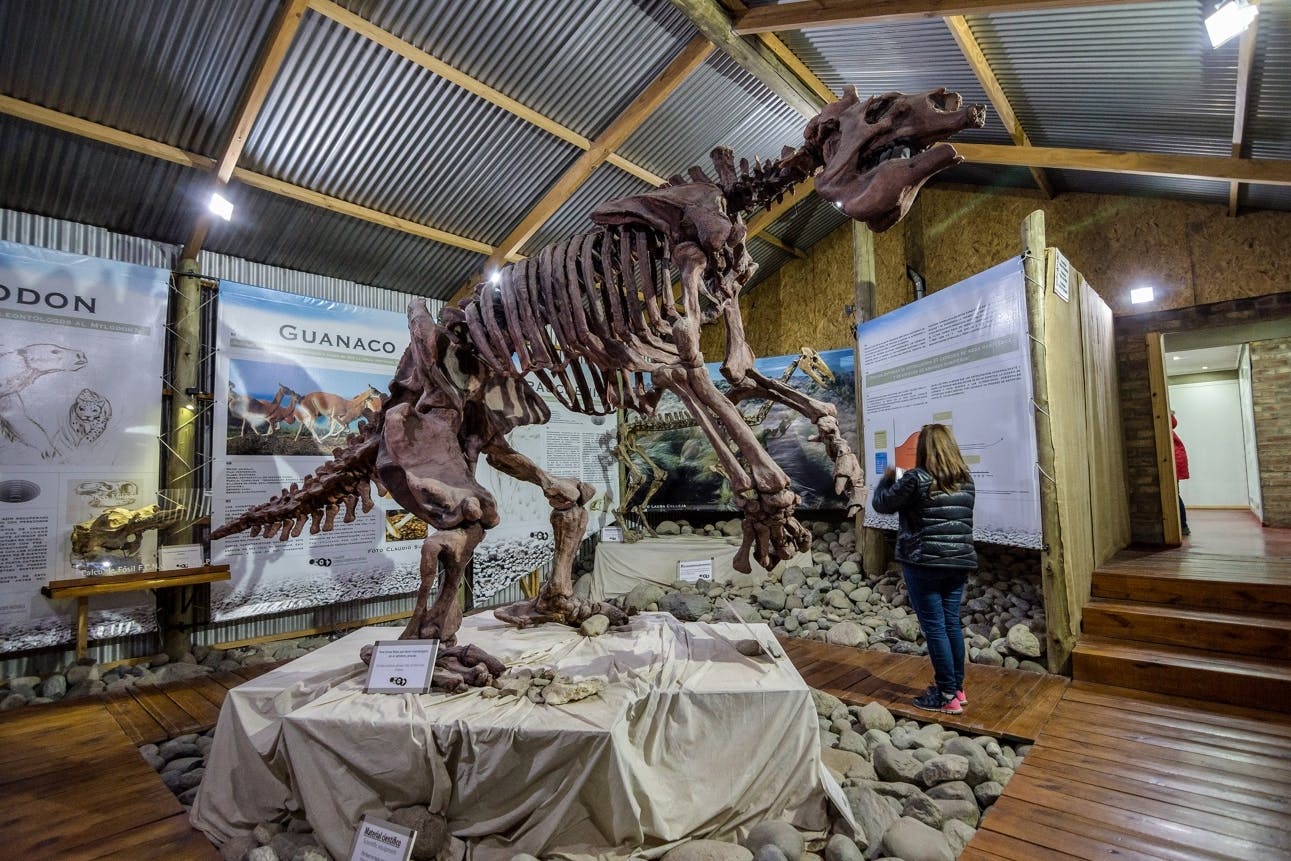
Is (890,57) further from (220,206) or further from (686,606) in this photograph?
(220,206)

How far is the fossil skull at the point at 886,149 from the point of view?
7.84ft

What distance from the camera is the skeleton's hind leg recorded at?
407 cm

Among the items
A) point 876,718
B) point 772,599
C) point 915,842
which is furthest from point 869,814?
point 772,599

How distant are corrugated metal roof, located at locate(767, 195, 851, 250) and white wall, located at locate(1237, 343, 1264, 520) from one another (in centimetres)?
684

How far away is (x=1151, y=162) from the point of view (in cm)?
547

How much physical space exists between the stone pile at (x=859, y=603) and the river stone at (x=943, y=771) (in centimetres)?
213

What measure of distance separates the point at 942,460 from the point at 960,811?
76.1 inches

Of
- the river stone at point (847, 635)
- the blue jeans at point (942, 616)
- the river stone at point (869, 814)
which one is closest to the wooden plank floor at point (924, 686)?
the river stone at point (847, 635)

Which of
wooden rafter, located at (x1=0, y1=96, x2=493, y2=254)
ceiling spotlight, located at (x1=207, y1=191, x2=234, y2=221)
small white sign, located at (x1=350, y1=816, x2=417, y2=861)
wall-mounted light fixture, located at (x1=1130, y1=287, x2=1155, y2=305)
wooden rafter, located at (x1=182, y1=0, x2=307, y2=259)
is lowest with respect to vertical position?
small white sign, located at (x1=350, y1=816, x2=417, y2=861)

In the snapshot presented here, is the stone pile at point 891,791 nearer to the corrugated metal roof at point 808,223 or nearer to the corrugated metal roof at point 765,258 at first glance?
the corrugated metal roof at point 808,223

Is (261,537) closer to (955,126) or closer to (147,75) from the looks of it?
(147,75)

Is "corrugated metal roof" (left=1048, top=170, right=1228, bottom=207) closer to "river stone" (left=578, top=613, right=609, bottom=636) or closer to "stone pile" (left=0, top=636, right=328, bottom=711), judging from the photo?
"river stone" (left=578, top=613, right=609, bottom=636)

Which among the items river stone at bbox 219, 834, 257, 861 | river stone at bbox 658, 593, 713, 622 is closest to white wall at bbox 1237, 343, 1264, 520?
river stone at bbox 658, 593, 713, 622

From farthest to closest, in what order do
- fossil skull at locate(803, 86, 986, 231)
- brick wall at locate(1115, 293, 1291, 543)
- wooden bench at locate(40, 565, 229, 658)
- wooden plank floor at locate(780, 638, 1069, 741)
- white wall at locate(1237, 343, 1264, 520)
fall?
1. white wall at locate(1237, 343, 1264, 520)
2. brick wall at locate(1115, 293, 1291, 543)
3. wooden bench at locate(40, 565, 229, 658)
4. wooden plank floor at locate(780, 638, 1069, 741)
5. fossil skull at locate(803, 86, 986, 231)
